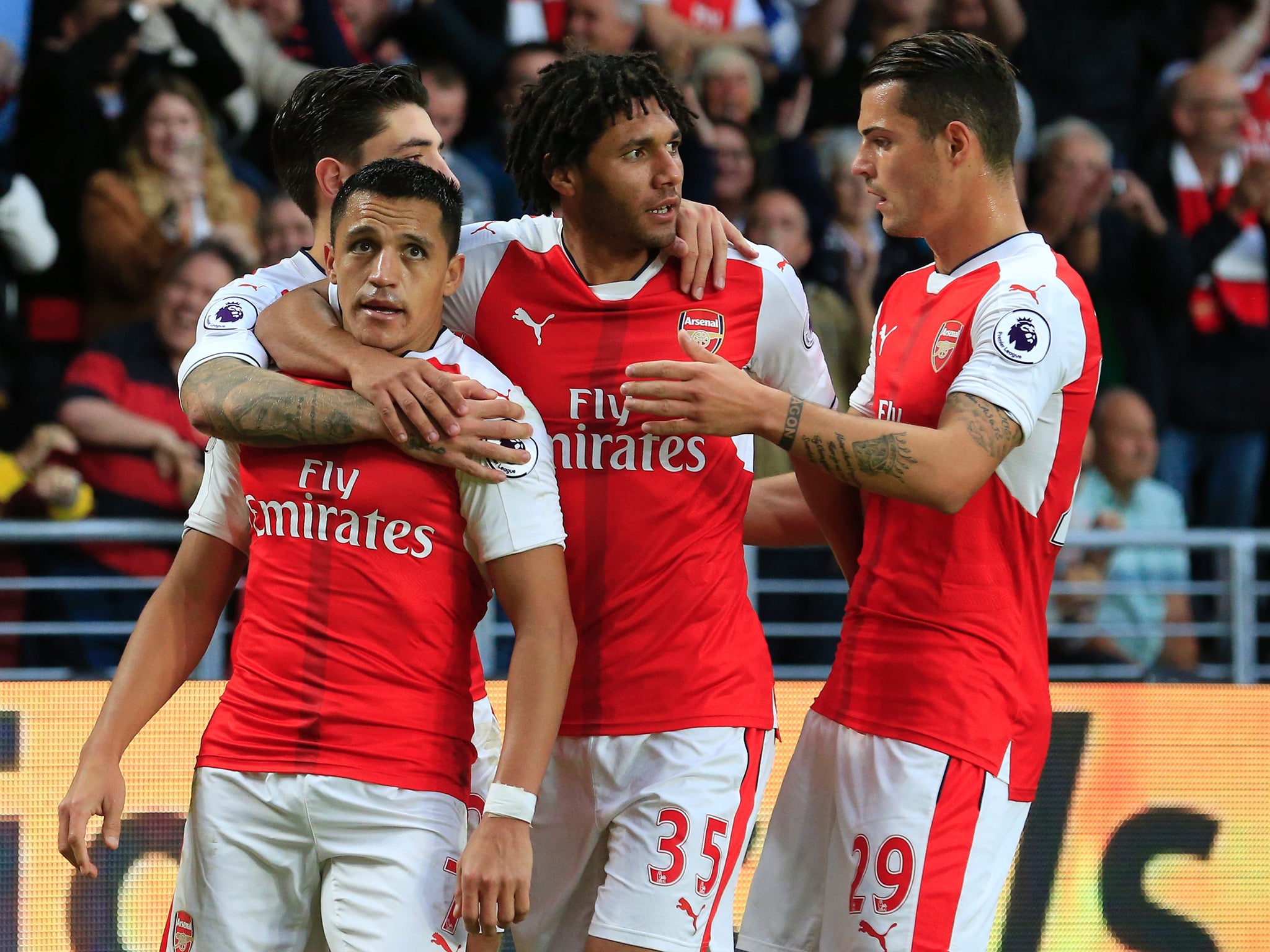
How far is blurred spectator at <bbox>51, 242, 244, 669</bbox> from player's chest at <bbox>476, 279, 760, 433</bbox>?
9.58 ft

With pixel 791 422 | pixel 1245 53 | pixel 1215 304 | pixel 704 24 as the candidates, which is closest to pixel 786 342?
pixel 791 422

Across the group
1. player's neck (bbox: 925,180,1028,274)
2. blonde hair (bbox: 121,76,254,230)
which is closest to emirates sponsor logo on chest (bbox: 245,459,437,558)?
player's neck (bbox: 925,180,1028,274)

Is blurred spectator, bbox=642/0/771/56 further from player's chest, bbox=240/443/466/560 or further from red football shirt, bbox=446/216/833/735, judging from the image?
player's chest, bbox=240/443/466/560

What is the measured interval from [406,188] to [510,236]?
571 millimetres

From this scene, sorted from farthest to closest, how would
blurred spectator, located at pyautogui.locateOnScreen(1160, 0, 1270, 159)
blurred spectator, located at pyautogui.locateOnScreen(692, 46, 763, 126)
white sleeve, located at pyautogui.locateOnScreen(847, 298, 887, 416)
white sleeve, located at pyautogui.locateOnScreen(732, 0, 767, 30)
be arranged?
blurred spectator, located at pyautogui.locateOnScreen(1160, 0, 1270, 159) < white sleeve, located at pyautogui.locateOnScreen(732, 0, 767, 30) < blurred spectator, located at pyautogui.locateOnScreen(692, 46, 763, 126) < white sleeve, located at pyautogui.locateOnScreen(847, 298, 887, 416)

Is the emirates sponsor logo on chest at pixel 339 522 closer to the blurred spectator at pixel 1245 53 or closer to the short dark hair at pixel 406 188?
the short dark hair at pixel 406 188

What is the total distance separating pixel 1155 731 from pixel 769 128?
420 cm

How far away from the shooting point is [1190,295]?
843cm

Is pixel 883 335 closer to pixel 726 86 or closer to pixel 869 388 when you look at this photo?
pixel 869 388

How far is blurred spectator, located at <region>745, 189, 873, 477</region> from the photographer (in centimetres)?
728

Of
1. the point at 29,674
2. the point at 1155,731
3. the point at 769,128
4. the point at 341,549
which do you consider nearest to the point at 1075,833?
the point at 1155,731

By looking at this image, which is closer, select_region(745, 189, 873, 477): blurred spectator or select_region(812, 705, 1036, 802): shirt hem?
select_region(812, 705, 1036, 802): shirt hem

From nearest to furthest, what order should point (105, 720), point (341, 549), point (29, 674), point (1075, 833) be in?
1. point (341, 549)
2. point (105, 720)
3. point (1075, 833)
4. point (29, 674)

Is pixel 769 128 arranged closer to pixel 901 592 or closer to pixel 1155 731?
pixel 1155 731
